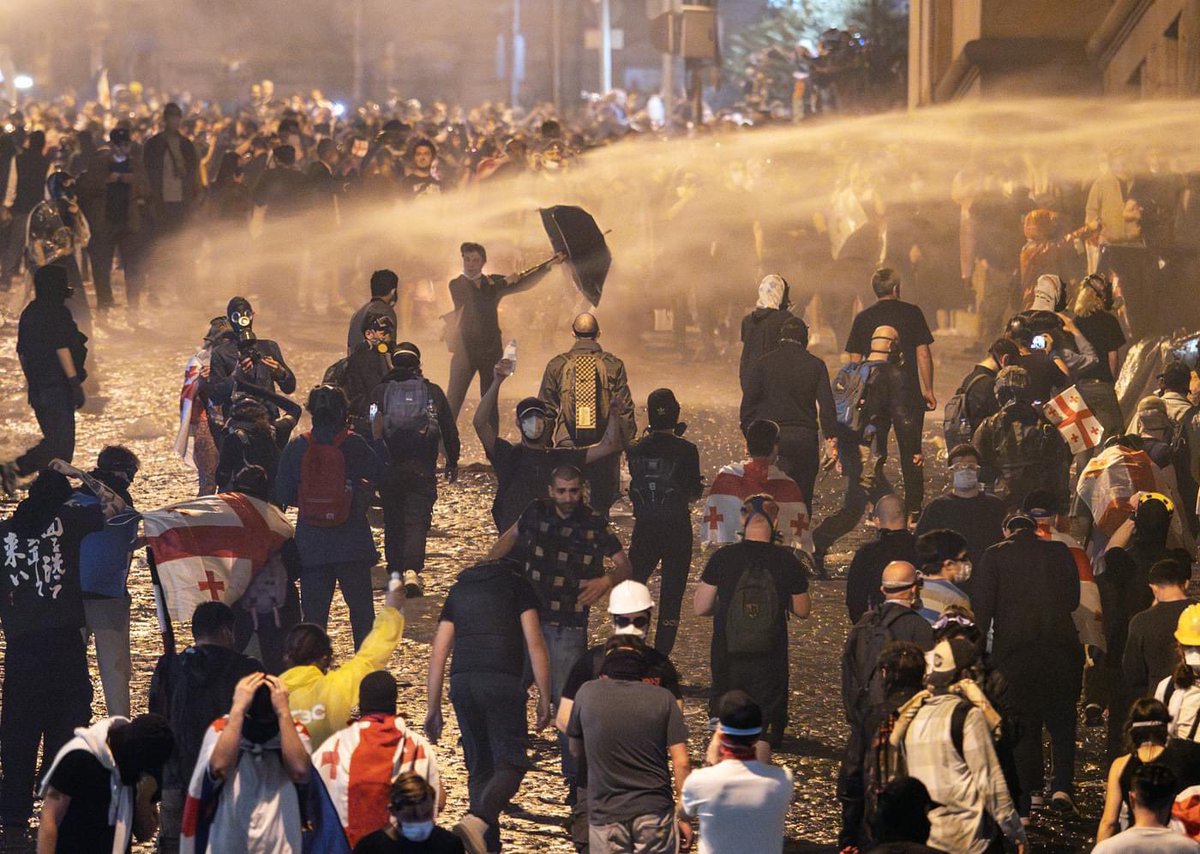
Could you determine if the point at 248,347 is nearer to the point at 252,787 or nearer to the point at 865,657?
the point at 865,657

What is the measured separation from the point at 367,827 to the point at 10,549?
2827 millimetres

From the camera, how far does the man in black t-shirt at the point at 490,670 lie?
9.51 meters

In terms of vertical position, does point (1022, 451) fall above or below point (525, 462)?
below

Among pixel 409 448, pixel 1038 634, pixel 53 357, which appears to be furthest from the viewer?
pixel 53 357

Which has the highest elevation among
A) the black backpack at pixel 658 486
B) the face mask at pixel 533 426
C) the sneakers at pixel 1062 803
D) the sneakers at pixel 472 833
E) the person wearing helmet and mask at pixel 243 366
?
the person wearing helmet and mask at pixel 243 366

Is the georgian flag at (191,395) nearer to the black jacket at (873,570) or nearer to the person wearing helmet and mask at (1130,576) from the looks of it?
the black jacket at (873,570)

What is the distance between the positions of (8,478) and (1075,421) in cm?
805

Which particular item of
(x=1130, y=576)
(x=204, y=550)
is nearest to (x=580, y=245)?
(x=1130, y=576)

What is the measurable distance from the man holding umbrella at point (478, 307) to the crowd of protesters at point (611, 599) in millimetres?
28

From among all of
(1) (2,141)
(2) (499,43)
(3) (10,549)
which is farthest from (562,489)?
(2) (499,43)

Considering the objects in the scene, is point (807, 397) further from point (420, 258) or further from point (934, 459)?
point (420, 258)

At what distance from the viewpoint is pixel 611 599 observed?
365 inches

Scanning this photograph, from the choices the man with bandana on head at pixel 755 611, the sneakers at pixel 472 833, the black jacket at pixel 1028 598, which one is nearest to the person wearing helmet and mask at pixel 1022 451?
the black jacket at pixel 1028 598

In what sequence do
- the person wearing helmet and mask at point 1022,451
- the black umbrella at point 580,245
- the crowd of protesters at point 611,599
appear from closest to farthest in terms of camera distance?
the crowd of protesters at point 611,599, the person wearing helmet and mask at point 1022,451, the black umbrella at point 580,245
